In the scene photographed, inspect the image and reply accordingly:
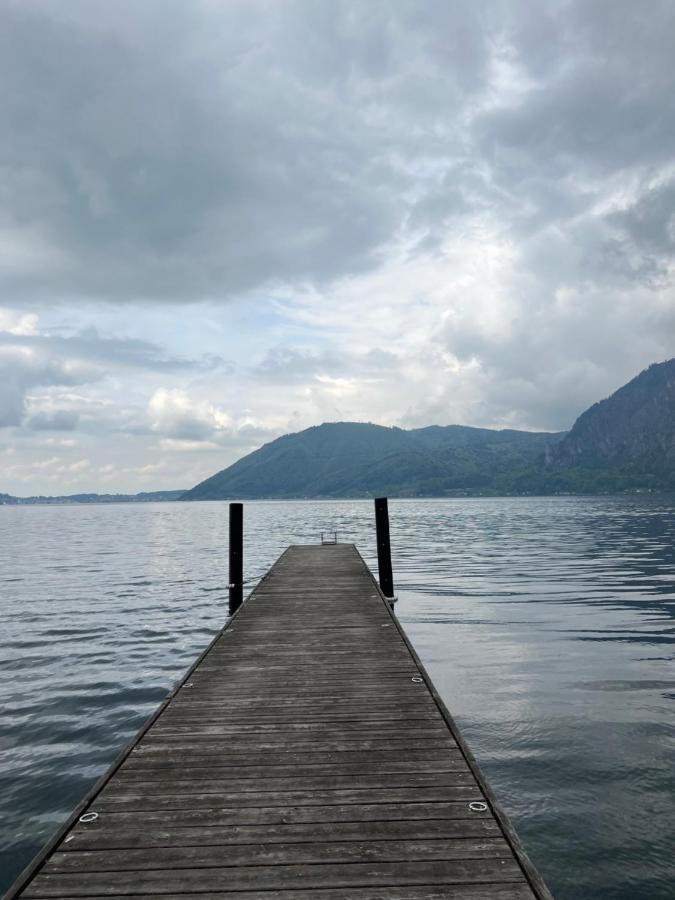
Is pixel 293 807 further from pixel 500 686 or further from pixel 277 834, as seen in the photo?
pixel 500 686

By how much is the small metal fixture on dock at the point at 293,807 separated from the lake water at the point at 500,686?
237cm

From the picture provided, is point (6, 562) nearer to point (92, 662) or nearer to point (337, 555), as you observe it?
point (337, 555)

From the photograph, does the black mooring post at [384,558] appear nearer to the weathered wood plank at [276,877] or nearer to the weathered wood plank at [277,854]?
the weathered wood plank at [277,854]

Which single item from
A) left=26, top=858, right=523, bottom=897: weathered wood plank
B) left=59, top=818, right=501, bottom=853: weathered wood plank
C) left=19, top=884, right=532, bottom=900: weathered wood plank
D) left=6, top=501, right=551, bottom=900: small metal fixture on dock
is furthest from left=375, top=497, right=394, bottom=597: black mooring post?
left=19, top=884, right=532, bottom=900: weathered wood plank

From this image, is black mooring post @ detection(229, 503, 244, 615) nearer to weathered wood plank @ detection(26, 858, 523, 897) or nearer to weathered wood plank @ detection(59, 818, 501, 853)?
weathered wood plank @ detection(59, 818, 501, 853)

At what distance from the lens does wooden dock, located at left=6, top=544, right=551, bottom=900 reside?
14.5 feet

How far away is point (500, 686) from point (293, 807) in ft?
30.9

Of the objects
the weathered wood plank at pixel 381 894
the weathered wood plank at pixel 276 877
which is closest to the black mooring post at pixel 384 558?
the weathered wood plank at pixel 276 877

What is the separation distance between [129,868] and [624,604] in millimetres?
22515

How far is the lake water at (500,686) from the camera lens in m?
7.85

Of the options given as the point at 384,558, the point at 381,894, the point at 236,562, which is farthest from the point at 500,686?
the point at 236,562

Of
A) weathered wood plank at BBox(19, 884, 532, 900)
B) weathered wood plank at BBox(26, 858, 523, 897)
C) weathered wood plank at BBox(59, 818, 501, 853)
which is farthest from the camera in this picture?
weathered wood plank at BBox(59, 818, 501, 853)

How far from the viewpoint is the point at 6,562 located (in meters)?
41.4

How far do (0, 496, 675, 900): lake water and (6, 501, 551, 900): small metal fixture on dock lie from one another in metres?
2.37
